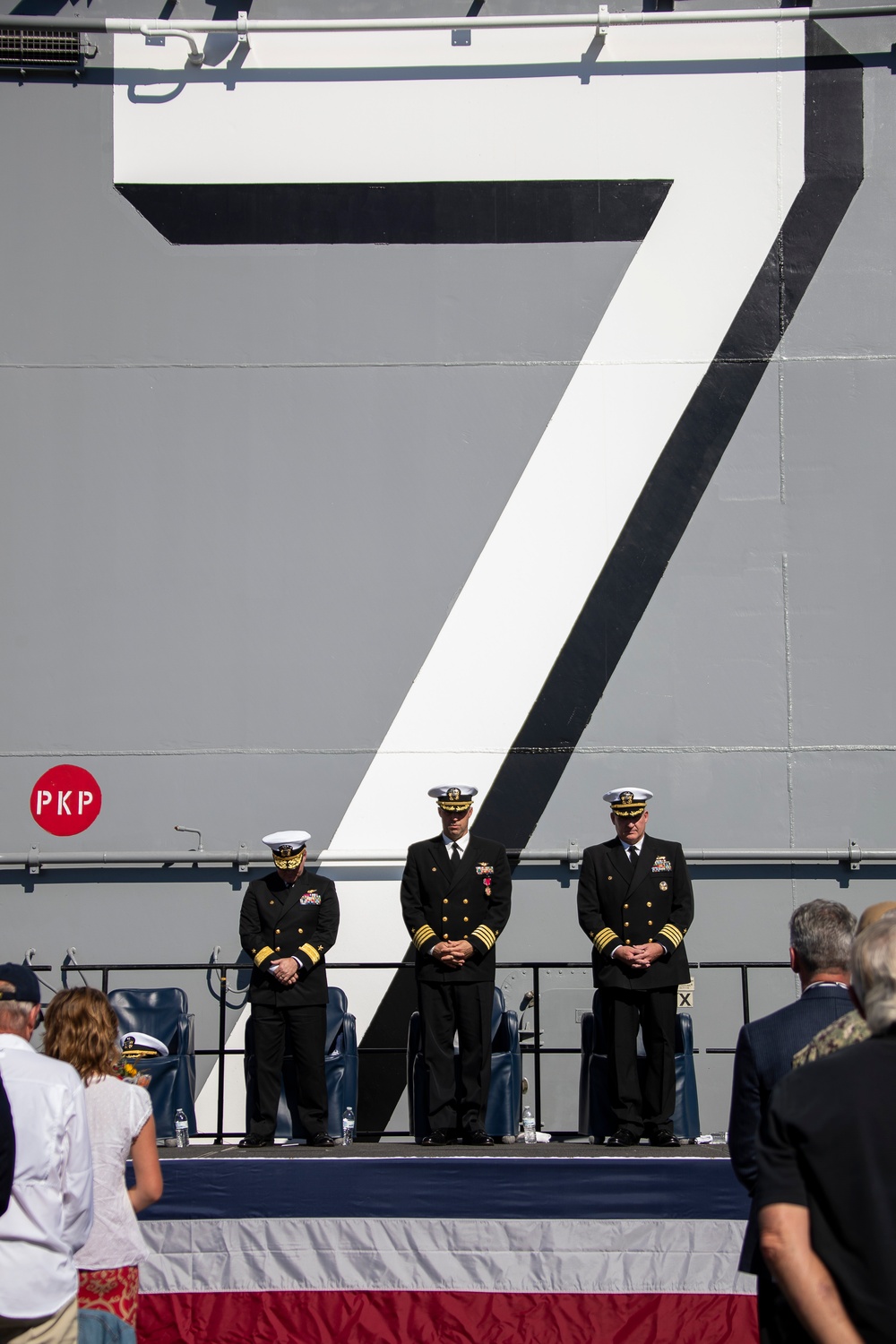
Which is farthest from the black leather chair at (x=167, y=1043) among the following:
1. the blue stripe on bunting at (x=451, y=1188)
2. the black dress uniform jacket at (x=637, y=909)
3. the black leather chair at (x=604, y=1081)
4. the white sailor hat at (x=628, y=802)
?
the white sailor hat at (x=628, y=802)

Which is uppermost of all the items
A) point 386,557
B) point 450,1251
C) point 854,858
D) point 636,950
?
point 386,557

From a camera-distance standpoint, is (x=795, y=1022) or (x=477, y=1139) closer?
(x=795, y=1022)

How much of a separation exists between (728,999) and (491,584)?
7.60ft

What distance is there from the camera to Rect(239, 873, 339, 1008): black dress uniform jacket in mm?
5703

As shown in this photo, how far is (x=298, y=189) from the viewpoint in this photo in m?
6.61

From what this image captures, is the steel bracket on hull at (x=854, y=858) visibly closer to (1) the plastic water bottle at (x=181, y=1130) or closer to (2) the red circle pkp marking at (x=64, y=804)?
(1) the plastic water bottle at (x=181, y=1130)

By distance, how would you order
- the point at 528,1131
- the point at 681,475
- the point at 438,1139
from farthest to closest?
the point at 681,475
the point at 528,1131
the point at 438,1139

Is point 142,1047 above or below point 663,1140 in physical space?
above

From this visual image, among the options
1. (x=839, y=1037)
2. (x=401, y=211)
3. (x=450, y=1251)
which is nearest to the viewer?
(x=839, y=1037)

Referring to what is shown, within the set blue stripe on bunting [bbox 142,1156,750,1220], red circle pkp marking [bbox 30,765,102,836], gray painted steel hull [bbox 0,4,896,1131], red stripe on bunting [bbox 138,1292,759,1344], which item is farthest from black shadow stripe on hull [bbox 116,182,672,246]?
red stripe on bunting [bbox 138,1292,759,1344]

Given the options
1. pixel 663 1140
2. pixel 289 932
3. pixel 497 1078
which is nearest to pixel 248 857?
pixel 289 932

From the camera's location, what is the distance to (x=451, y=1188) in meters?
Answer: 4.75

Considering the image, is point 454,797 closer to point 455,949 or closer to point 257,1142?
point 455,949

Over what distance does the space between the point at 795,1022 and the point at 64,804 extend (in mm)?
4364
